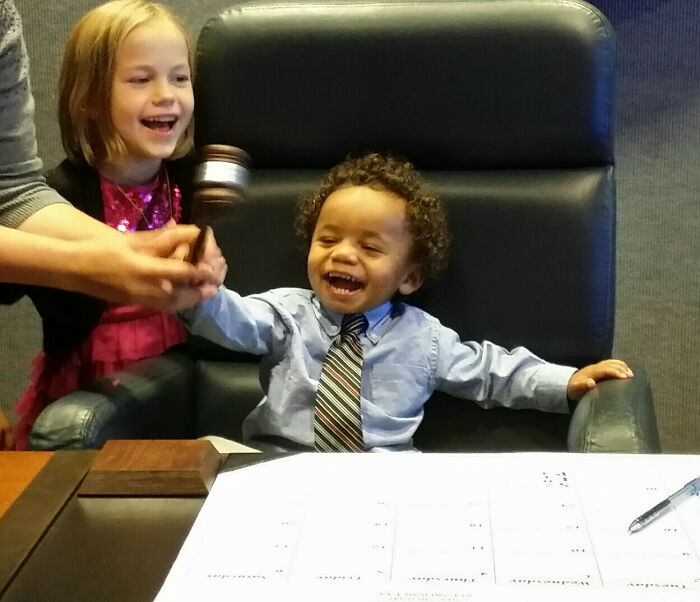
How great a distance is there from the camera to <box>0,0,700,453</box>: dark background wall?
67.2 inches

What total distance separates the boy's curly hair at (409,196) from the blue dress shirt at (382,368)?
10cm

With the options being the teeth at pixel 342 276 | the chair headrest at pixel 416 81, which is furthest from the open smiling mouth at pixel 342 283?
the chair headrest at pixel 416 81

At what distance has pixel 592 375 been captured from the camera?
1.27 m

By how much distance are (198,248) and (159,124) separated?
1.93 feet

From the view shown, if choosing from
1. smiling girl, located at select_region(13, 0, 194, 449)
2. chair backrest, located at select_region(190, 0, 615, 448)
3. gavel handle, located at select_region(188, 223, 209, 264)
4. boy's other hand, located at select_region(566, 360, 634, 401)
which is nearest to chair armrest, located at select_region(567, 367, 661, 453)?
boy's other hand, located at select_region(566, 360, 634, 401)

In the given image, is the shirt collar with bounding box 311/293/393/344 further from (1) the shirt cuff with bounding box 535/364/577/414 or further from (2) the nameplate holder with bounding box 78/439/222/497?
(2) the nameplate holder with bounding box 78/439/222/497

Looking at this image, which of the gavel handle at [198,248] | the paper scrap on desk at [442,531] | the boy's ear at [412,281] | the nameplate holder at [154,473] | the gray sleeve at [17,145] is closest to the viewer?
the paper scrap on desk at [442,531]

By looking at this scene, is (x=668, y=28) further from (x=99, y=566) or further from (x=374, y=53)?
(x=99, y=566)

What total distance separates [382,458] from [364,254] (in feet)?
2.00

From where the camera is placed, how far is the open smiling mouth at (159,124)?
1.41m

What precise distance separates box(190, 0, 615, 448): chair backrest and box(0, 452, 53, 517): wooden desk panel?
2.40ft

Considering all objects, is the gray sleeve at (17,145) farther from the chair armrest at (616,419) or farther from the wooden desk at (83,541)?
the chair armrest at (616,419)

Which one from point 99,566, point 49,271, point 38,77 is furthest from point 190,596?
point 38,77

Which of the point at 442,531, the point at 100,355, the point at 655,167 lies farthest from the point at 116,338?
the point at 655,167
